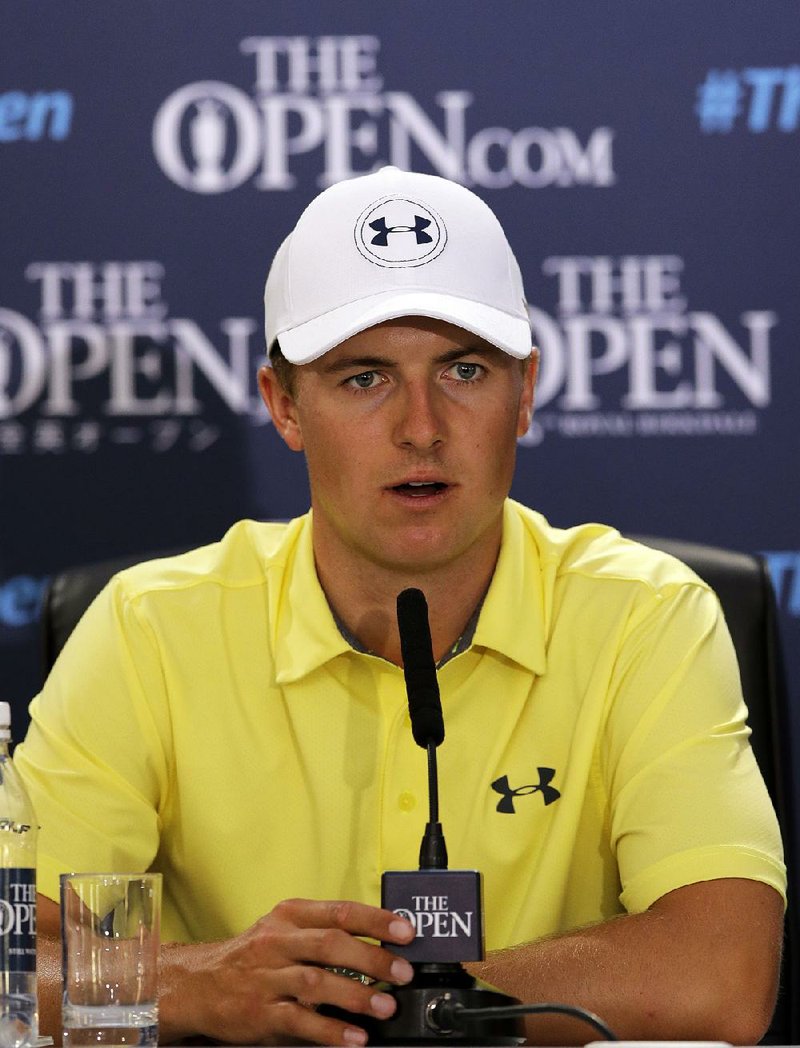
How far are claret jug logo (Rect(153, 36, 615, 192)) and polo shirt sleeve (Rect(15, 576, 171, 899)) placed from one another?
33.2 inches

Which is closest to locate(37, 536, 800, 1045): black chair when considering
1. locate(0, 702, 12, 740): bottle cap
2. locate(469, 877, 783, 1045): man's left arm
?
locate(469, 877, 783, 1045): man's left arm

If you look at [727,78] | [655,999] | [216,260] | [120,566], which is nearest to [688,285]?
[727,78]

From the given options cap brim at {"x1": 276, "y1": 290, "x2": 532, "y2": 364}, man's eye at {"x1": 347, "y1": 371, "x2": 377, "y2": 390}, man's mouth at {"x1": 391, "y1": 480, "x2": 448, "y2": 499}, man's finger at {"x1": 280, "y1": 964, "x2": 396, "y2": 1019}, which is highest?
cap brim at {"x1": 276, "y1": 290, "x2": 532, "y2": 364}

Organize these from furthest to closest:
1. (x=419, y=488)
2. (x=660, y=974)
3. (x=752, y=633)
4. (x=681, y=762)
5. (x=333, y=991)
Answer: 1. (x=752, y=633)
2. (x=419, y=488)
3. (x=681, y=762)
4. (x=660, y=974)
5. (x=333, y=991)

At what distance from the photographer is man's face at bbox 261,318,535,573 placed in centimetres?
189

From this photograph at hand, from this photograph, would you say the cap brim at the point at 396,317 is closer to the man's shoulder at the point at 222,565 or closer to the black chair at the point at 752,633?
the man's shoulder at the point at 222,565

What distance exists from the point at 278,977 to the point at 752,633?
0.97 metres

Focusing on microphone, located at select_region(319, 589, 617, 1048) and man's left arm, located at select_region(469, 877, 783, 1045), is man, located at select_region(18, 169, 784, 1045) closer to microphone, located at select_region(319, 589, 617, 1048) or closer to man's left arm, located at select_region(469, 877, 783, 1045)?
man's left arm, located at select_region(469, 877, 783, 1045)

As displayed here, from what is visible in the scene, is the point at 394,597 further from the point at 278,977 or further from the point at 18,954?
the point at 18,954

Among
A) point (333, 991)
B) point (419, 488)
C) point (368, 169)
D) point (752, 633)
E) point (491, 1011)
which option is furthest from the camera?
point (368, 169)

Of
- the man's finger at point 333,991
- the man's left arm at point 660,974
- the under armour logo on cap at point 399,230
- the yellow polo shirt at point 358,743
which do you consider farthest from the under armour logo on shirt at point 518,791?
the under armour logo on cap at point 399,230

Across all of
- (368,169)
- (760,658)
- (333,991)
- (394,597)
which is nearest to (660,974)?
(333,991)

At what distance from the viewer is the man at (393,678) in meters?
1.88

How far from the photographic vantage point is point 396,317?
189 centimetres
